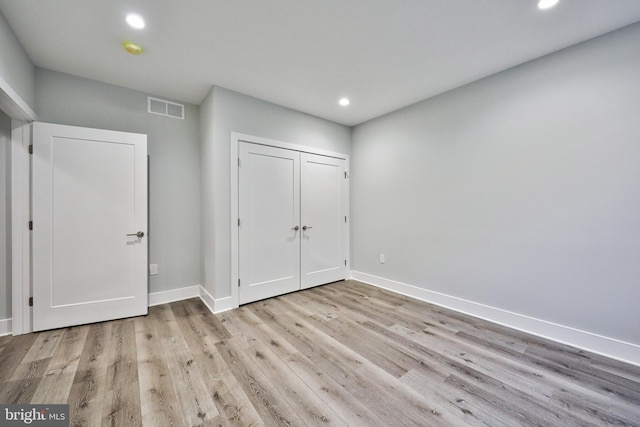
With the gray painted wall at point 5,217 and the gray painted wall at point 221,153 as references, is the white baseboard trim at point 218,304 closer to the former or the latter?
the gray painted wall at point 221,153

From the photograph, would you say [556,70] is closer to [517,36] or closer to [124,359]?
[517,36]

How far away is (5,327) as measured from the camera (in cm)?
234

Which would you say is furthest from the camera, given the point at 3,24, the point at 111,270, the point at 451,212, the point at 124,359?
the point at 451,212

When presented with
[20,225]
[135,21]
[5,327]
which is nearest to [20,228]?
[20,225]

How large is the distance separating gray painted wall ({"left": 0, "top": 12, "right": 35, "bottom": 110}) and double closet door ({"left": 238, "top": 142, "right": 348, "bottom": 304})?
1.88 meters

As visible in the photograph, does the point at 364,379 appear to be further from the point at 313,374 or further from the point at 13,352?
the point at 13,352

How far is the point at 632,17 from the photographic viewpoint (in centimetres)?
189

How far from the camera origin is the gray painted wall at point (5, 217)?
7.61 ft

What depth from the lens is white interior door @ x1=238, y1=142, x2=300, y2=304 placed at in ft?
10.3

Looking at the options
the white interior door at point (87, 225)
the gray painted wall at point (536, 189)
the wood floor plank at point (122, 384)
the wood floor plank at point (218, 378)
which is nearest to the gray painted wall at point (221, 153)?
the wood floor plank at point (218, 378)

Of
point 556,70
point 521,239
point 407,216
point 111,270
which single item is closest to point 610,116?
point 556,70

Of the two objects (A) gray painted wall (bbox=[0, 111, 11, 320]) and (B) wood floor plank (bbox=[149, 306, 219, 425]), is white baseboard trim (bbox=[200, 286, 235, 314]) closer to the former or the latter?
(B) wood floor plank (bbox=[149, 306, 219, 425])

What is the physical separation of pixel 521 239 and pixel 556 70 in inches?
63.4

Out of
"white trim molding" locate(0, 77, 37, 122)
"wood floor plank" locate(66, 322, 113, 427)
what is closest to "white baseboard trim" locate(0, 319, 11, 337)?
"wood floor plank" locate(66, 322, 113, 427)
